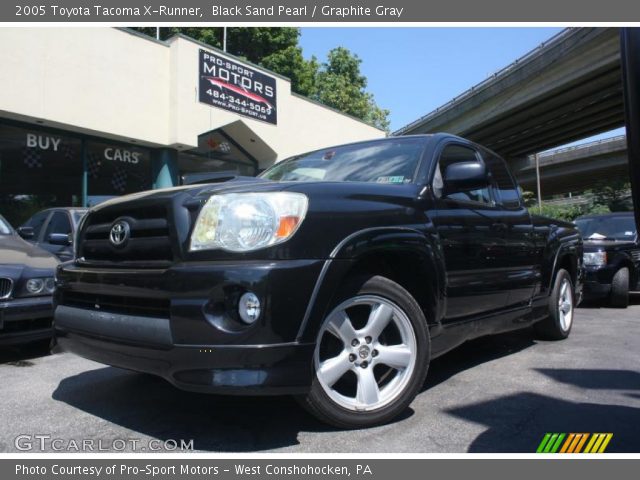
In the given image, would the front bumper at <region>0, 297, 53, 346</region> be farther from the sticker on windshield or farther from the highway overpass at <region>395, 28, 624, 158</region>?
the highway overpass at <region>395, 28, 624, 158</region>

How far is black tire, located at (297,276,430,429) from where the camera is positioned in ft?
8.43

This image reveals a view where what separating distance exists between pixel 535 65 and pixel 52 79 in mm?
25245

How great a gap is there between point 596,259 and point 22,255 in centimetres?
768

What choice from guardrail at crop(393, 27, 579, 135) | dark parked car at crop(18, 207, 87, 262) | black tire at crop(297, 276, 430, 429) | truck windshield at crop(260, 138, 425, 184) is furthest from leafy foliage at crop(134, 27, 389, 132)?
black tire at crop(297, 276, 430, 429)

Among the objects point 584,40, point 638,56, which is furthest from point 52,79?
point 584,40

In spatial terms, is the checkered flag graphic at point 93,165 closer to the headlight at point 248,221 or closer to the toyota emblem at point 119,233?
the toyota emblem at point 119,233

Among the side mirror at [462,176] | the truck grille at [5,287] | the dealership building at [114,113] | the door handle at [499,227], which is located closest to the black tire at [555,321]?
the door handle at [499,227]

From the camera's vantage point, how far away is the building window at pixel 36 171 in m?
Result: 11.2

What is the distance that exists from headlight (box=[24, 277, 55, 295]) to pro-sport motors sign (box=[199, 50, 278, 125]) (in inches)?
395

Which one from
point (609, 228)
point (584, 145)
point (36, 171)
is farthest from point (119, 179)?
point (584, 145)

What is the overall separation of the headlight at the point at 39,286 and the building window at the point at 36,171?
784 cm

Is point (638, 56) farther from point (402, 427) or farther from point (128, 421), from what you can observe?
point (128, 421)

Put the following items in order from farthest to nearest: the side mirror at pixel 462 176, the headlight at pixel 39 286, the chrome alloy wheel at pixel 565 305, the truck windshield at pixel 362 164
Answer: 1. the chrome alloy wheel at pixel 565 305
2. the headlight at pixel 39 286
3. the truck windshield at pixel 362 164
4. the side mirror at pixel 462 176

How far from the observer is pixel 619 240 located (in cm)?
856
